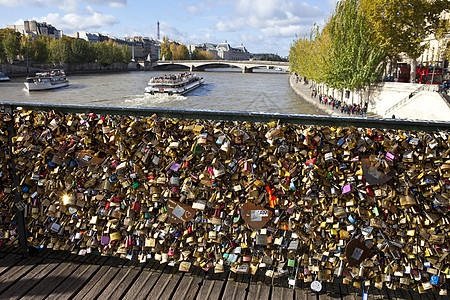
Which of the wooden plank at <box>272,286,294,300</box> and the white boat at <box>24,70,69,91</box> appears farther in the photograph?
the white boat at <box>24,70,69,91</box>

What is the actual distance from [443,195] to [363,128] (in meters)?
0.74

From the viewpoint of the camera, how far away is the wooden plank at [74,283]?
2.84 m

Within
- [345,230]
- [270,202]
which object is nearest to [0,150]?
[270,202]

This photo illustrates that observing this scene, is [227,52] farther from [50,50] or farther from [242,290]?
[242,290]

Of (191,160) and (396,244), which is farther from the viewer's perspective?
(191,160)

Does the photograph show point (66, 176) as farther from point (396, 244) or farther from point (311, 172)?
point (396, 244)

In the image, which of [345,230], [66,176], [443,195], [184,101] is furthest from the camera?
[184,101]

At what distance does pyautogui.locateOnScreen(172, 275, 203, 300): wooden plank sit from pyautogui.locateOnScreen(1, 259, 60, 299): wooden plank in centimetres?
123

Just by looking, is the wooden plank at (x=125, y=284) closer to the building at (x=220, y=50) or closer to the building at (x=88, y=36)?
the building at (x=88, y=36)

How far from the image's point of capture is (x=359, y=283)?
2.82m

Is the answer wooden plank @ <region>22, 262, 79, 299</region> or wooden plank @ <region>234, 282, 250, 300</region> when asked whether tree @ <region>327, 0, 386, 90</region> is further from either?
wooden plank @ <region>22, 262, 79, 299</region>

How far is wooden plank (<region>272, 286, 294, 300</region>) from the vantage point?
282 centimetres

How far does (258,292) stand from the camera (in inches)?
113

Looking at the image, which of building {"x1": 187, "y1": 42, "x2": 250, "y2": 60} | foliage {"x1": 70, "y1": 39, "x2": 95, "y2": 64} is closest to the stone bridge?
foliage {"x1": 70, "y1": 39, "x2": 95, "y2": 64}
